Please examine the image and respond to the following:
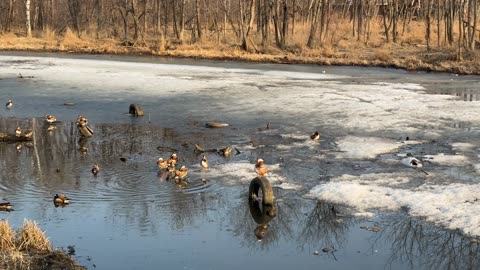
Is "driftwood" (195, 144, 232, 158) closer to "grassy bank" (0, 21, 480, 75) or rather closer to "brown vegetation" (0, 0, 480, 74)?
"grassy bank" (0, 21, 480, 75)

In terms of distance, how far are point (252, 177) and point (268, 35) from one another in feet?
110

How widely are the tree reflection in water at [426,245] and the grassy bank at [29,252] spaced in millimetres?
3640

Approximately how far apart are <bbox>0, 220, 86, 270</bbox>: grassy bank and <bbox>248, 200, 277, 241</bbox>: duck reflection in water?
2493 mm

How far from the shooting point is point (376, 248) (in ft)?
26.0

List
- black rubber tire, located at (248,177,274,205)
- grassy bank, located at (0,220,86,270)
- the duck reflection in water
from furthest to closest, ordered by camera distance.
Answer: black rubber tire, located at (248,177,274,205) < the duck reflection in water < grassy bank, located at (0,220,86,270)

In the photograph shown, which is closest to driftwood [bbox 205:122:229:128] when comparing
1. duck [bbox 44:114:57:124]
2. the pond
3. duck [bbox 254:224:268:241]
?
the pond

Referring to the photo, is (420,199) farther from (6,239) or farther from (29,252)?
(6,239)

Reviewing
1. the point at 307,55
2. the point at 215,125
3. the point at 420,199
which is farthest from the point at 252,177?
the point at 307,55

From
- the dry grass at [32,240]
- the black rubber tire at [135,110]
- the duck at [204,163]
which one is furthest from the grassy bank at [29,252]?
the black rubber tire at [135,110]

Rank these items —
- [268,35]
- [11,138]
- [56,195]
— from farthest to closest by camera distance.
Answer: [268,35] → [11,138] → [56,195]

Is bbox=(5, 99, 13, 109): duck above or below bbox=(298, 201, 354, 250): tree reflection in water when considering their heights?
above

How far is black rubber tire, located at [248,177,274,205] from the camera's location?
9203 millimetres

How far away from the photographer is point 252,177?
10914 millimetres

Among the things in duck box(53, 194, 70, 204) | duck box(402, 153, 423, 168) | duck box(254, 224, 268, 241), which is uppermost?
duck box(402, 153, 423, 168)
